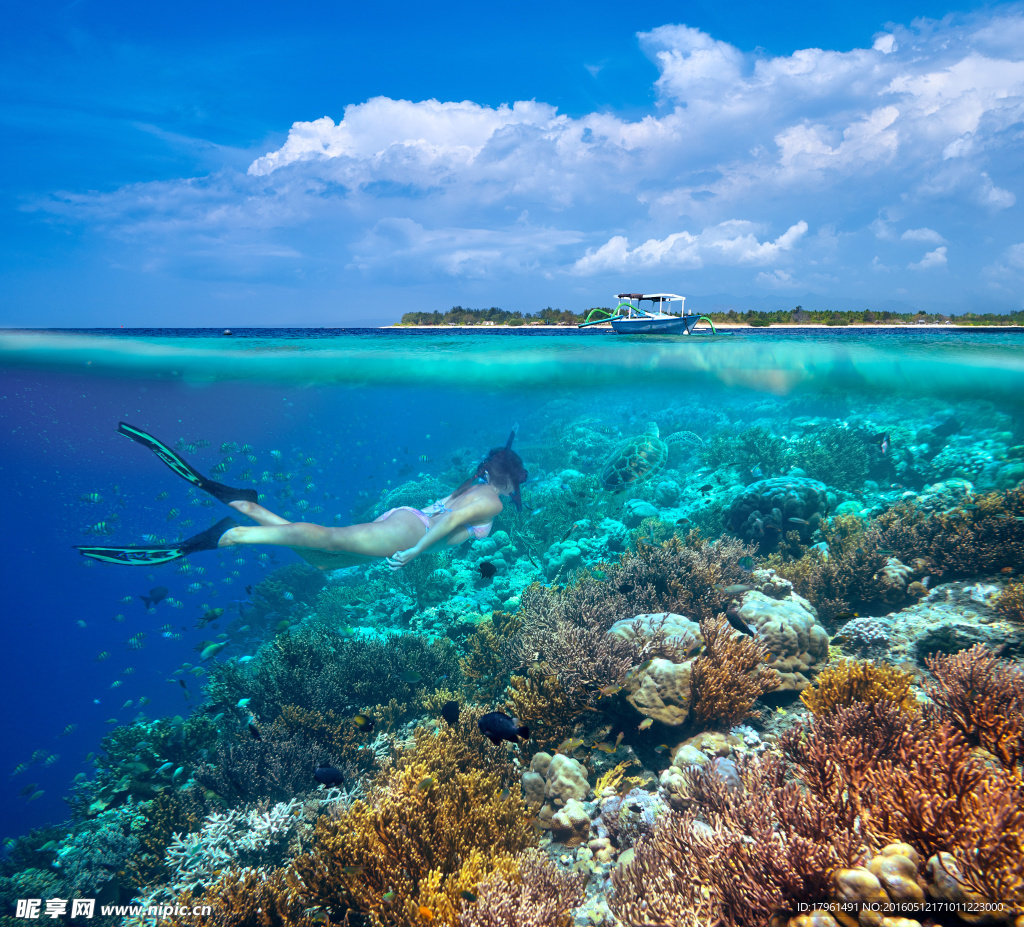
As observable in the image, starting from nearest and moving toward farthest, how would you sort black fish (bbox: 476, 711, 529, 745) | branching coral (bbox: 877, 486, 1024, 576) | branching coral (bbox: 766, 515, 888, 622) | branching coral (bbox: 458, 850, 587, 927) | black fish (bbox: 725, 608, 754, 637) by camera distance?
1. branching coral (bbox: 458, 850, 587, 927)
2. black fish (bbox: 476, 711, 529, 745)
3. black fish (bbox: 725, 608, 754, 637)
4. branching coral (bbox: 877, 486, 1024, 576)
5. branching coral (bbox: 766, 515, 888, 622)

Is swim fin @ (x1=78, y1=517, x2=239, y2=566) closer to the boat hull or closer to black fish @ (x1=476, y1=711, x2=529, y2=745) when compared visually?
black fish @ (x1=476, y1=711, x2=529, y2=745)

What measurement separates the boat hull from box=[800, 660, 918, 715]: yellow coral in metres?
12.3

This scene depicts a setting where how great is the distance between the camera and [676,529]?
456 inches

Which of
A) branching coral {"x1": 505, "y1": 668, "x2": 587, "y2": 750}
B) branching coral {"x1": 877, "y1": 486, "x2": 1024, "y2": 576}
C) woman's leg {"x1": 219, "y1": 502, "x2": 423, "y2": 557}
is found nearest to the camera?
branching coral {"x1": 505, "y1": 668, "x2": 587, "y2": 750}

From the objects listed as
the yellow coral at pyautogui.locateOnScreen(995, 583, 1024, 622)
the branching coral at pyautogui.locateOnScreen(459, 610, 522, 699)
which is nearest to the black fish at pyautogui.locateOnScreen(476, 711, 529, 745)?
the branching coral at pyautogui.locateOnScreen(459, 610, 522, 699)

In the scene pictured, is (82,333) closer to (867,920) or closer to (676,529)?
(676,529)

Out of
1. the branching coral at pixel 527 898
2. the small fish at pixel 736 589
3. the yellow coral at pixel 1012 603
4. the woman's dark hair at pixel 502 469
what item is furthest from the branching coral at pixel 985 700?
the woman's dark hair at pixel 502 469

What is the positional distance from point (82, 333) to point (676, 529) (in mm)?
21343

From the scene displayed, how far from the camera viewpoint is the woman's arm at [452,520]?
26.3 ft

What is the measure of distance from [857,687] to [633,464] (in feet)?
28.4

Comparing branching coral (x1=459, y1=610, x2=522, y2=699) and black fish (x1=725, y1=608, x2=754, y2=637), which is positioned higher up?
black fish (x1=725, y1=608, x2=754, y2=637)

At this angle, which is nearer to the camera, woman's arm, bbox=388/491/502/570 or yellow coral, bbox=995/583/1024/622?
yellow coral, bbox=995/583/1024/622

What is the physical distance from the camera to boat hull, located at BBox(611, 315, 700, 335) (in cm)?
1514

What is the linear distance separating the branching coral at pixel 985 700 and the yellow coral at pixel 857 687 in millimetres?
234
